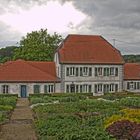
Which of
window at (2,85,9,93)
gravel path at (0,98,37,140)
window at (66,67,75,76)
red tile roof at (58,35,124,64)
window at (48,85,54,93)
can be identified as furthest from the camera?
red tile roof at (58,35,124,64)

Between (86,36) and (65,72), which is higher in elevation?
(86,36)

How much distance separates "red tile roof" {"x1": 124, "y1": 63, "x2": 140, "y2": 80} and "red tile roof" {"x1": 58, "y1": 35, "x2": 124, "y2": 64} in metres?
3.27

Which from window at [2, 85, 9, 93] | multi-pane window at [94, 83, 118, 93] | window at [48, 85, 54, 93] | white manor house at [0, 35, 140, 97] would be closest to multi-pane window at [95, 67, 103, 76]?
white manor house at [0, 35, 140, 97]

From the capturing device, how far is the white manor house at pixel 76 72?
56594 millimetres

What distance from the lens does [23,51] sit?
76000mm

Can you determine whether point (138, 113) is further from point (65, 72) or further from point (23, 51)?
point (23, 51)

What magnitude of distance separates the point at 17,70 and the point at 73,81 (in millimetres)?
8022

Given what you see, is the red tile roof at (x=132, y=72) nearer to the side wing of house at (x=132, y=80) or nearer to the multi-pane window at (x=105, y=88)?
the side wing of house at (x=132, y=80)

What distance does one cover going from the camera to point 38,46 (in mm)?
73875

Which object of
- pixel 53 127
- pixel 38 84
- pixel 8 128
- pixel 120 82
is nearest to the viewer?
pixel 53 127

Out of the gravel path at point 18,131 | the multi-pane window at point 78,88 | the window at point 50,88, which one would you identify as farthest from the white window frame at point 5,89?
the gravel path at point 18,131

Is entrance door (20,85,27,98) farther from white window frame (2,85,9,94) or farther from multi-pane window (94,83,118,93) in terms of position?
multi-pane window (94,83,118,93)

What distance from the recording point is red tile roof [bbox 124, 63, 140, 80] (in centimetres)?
6343

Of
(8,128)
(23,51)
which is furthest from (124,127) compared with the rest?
(23,51)
